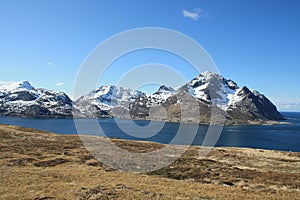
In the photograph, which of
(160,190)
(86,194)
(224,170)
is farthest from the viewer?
(224,170)

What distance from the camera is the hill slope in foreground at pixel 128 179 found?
82.3 feet

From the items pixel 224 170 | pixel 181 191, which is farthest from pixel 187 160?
pixel 181 191

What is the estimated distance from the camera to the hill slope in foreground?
82.3 feet

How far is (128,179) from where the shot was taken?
1250 inches

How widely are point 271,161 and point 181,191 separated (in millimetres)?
31729

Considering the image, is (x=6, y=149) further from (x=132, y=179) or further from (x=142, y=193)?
(x=142, y=193)

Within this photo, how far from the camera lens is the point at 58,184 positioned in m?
27.2

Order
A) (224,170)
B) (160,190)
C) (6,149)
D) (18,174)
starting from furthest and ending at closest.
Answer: (6,149)
(224,170)
(18,174)
(160,190)

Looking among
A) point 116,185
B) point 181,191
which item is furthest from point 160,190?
point 116,185

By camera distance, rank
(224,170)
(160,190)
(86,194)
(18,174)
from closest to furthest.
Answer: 1. (86,194)
2. (160,190)
3. (18,174)
4. (224,170)

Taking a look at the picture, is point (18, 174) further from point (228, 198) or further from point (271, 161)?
point (271, 161)

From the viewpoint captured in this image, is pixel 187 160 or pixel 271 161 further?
pixel 271 161

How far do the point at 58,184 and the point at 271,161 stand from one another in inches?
1592

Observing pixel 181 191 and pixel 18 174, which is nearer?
pixel 181 191
